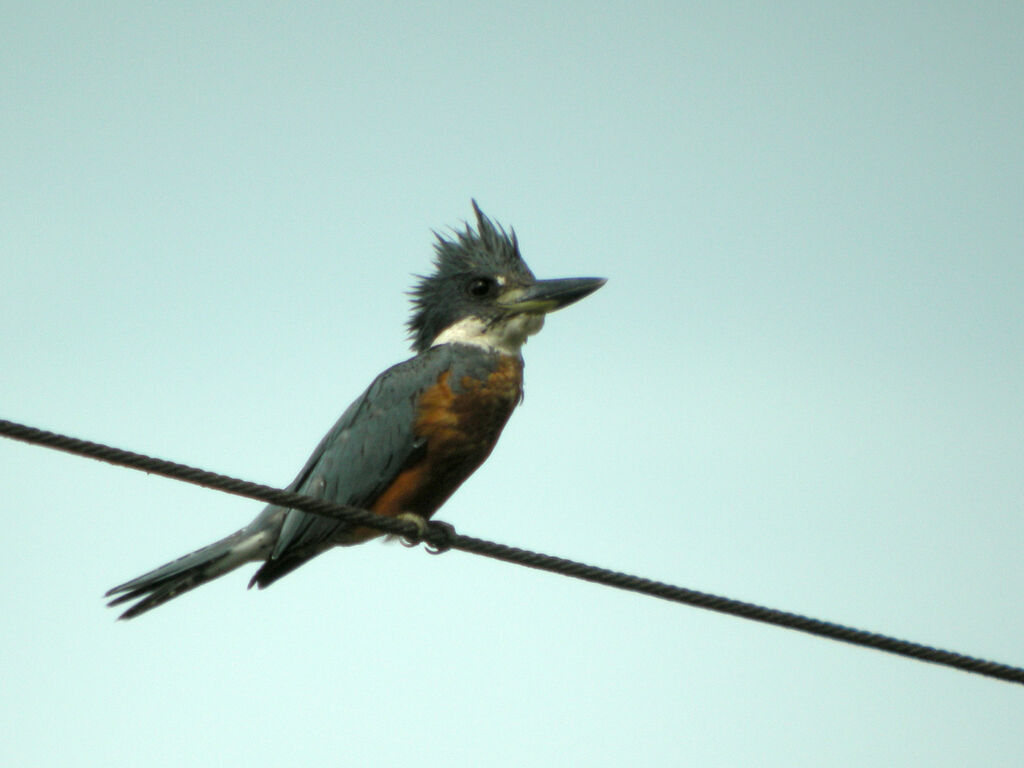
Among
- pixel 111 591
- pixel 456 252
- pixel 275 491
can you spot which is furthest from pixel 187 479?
pixel 456 252

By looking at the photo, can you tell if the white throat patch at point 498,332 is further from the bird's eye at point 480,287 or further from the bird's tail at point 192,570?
the bird's tail at point 192,570

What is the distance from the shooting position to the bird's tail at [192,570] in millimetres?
4289

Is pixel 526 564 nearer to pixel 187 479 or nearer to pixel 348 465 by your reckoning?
pixel 187 479

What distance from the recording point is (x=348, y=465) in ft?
15.8

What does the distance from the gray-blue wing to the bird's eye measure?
573 millimetres

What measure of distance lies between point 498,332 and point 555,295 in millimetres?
325

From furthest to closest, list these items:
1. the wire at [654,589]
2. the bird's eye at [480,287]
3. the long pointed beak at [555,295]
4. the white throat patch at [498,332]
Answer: the bird's eye at [480,287], the long pointed beak at [555,295], the white throat patch at [498,332], the wire at [654,589]

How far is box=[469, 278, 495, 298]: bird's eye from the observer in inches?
219

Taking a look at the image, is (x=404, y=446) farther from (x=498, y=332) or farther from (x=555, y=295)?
(x=555, y=295)

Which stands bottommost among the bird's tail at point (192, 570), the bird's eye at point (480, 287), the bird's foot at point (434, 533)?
the bird's tail at point (192, 570)

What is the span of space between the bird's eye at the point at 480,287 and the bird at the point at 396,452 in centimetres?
20

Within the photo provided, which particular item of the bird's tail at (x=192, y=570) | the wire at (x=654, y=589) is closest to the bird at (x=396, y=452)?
the bird's tail at (x=192, y=570)

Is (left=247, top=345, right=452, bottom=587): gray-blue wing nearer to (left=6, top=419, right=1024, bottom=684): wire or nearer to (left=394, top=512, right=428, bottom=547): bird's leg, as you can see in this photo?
(left=394, top=512, right=428, bottom=547): bird's leg

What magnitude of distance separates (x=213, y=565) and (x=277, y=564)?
0.84 feet
